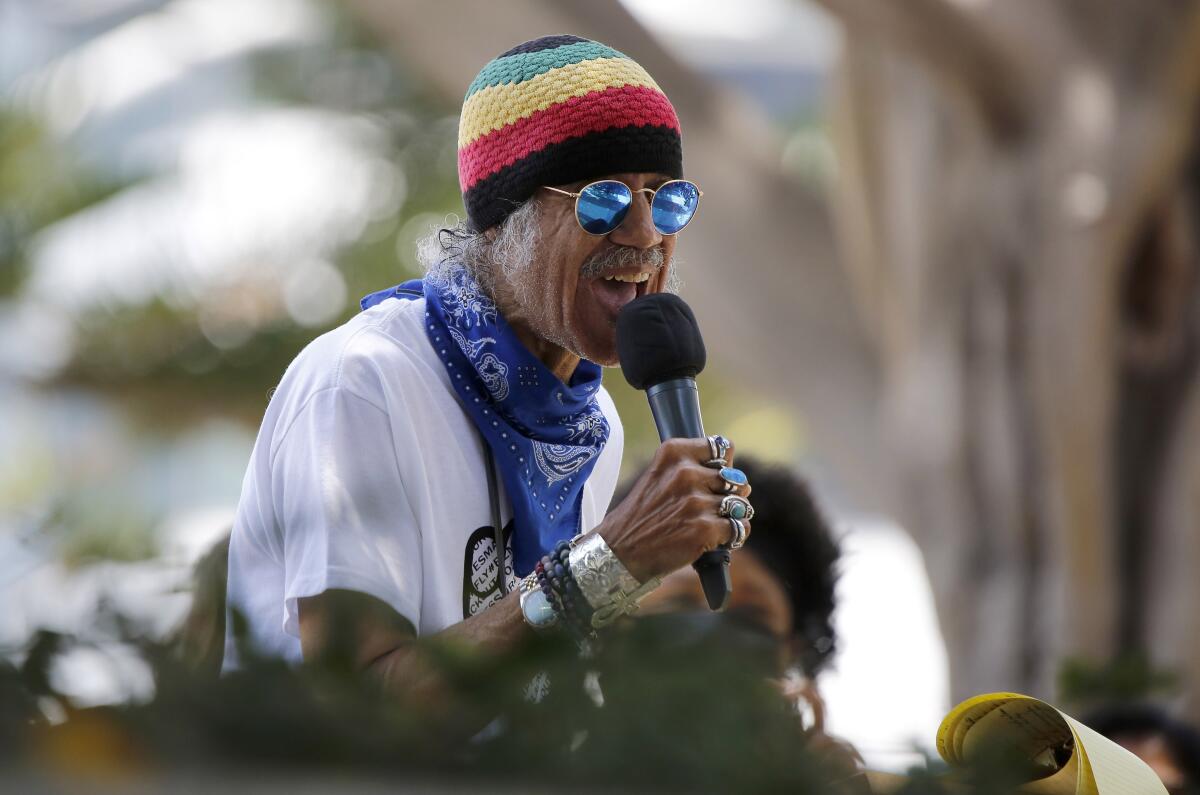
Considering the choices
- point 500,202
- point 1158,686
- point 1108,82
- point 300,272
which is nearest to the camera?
point 500,202

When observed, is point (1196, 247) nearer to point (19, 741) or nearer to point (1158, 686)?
point (1158, 686)

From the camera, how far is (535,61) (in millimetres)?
2395

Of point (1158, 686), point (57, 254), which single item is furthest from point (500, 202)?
point (57, 254)

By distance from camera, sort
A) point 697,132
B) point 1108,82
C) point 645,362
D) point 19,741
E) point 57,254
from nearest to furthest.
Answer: point 19,741, point 645,362, point 1108,82, point 697,132, point 57,254

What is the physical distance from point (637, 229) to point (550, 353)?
0.78 ft

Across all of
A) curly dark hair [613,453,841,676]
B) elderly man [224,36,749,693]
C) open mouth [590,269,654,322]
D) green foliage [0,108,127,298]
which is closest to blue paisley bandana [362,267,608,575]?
elderly man [224,36,749,693]

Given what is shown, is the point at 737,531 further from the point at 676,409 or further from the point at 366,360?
the point at 366,360

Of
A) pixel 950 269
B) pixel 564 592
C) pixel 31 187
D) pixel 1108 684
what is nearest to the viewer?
pixel 564 592

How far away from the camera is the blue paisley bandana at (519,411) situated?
88.7 inches

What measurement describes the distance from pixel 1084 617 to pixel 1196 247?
1.64m

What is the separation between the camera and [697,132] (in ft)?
26.6

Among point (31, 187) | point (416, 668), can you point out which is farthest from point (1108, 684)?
point (31, 187)

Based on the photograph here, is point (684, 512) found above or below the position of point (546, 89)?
below

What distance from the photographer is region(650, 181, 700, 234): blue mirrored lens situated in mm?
2371
